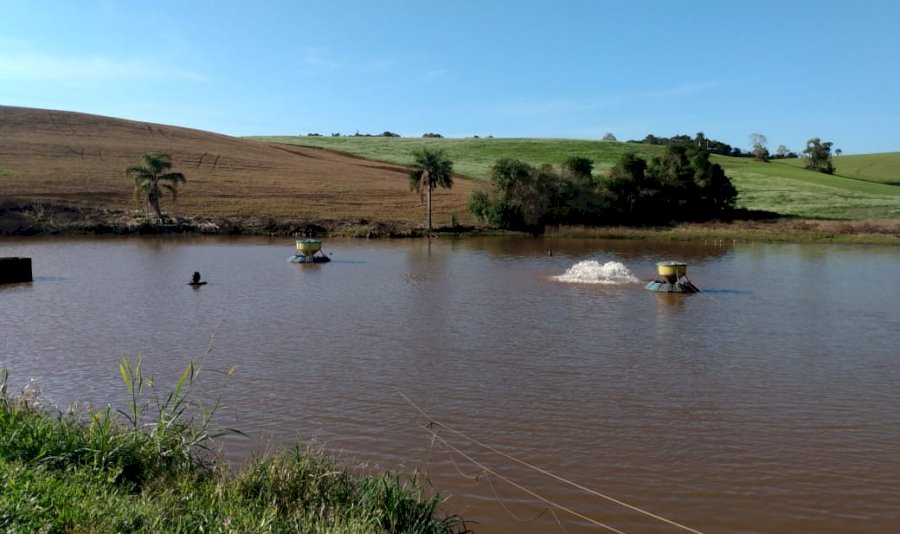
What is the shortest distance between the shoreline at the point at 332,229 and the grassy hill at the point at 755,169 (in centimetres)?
1317

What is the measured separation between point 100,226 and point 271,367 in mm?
42406

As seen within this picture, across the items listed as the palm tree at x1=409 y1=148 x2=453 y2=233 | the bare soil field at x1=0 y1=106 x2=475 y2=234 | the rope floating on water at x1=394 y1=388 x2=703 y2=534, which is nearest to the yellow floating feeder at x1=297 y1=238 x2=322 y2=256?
the bare soil field at x1=0 y1=106 x2=475 y2=234

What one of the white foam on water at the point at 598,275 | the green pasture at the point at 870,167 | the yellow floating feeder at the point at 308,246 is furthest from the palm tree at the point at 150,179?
the green pasture at the point at 870,167

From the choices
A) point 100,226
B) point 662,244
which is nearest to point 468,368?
point 662,244

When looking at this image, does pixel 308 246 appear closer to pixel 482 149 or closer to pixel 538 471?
pixel 538 471

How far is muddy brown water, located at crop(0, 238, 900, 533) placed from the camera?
8820 millimetres

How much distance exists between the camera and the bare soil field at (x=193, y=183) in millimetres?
54344

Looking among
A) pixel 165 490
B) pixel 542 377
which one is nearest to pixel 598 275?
pixel 542 377

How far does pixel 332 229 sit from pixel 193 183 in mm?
17446

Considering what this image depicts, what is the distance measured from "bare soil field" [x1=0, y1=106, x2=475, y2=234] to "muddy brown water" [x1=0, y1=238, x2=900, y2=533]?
2565cm

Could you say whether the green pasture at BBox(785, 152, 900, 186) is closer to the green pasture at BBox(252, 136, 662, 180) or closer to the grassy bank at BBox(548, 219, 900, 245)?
the green pasture at BBox(252, 136, 662, 180)

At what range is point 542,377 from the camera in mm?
14023

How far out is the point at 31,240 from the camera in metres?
45.8

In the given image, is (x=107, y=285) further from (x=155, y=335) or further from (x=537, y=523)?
(x=537, y=523)
